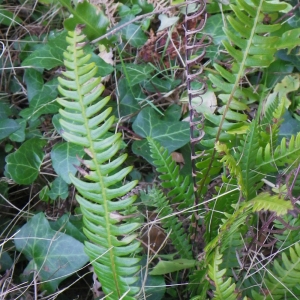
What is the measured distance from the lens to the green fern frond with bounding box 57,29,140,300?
731 millimetres

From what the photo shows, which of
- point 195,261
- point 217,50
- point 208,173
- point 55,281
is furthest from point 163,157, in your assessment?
point 217,50

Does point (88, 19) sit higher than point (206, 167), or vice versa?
point (88, 19)

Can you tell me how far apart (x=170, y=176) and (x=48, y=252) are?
0.34 m

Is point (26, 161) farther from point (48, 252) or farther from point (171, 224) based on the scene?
point (171, 224)

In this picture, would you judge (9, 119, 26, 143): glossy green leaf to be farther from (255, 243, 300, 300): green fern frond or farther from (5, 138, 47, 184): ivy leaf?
(255, 243, 300, 300): green fern frond

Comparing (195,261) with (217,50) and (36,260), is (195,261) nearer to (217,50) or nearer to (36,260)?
(36,260)

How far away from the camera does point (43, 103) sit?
3.98 ft

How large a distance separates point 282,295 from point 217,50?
0.74 meters

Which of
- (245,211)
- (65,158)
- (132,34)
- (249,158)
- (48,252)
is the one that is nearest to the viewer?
(245,211)

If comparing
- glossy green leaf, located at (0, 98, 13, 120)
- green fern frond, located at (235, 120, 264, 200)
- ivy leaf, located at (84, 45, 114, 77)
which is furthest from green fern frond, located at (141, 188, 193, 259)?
glossy green leaf, located at (0, 98, 13, 120)

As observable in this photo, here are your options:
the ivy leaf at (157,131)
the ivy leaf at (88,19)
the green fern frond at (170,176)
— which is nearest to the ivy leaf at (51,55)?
the ivy leaf at (88,19)

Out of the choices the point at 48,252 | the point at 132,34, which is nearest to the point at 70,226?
the point at 48,252

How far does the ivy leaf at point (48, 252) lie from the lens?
98 centimetres

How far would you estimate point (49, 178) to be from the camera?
1.22 meters
